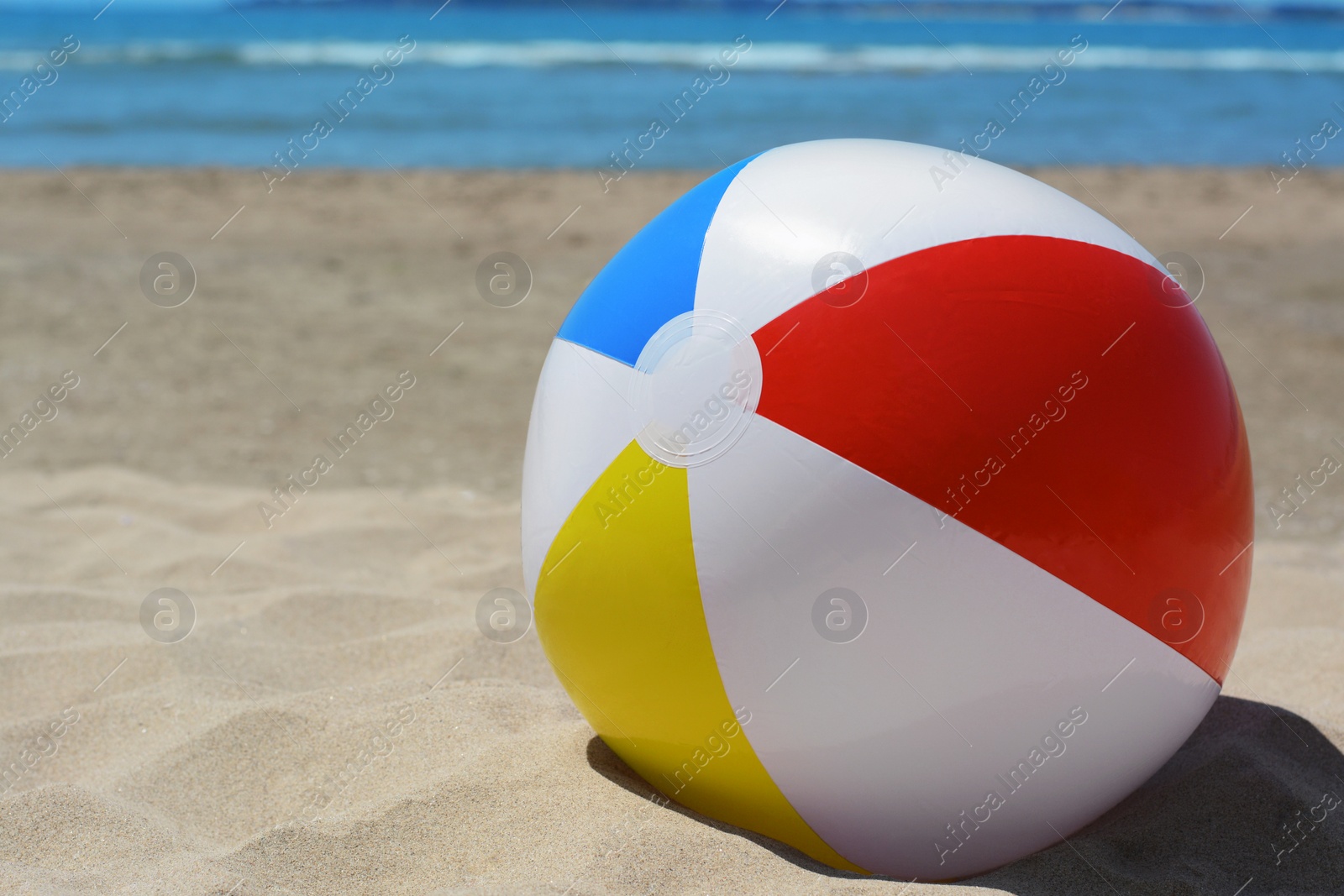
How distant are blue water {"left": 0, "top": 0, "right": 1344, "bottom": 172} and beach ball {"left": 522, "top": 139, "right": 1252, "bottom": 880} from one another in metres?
11.1

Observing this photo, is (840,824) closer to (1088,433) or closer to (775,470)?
(775,470)

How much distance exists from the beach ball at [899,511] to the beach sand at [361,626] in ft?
0.79

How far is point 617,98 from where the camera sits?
20047mm

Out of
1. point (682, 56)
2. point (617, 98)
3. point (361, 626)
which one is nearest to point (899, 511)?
point (361, 626)

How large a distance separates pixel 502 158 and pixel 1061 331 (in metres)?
12.3

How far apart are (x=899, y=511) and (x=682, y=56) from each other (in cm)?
3082

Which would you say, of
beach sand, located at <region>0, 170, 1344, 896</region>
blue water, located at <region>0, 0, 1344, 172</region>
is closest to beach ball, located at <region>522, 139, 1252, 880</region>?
beach sand, located at <region>0, 170, 1344, 896</region>

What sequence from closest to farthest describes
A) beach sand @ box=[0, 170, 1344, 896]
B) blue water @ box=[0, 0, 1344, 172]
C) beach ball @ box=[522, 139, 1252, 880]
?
beach ball @ box=[522, 139, 1252, 880], beach sand @ box=[0, 170, 1344, 896], blue water @ box=[0, 0, 1344, 172]

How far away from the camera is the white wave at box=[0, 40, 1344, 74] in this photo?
2672 cm

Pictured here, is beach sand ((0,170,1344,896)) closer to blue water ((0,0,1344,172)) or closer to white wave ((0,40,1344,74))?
blue water ((0,0,1344,172))

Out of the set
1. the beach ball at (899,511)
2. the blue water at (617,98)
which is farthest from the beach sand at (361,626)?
the blue water at (617,98)

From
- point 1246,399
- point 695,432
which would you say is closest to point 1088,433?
point 695,432

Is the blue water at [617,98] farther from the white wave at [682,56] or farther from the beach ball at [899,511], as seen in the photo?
the beach ball at [899,511]

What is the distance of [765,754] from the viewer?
237 cm
